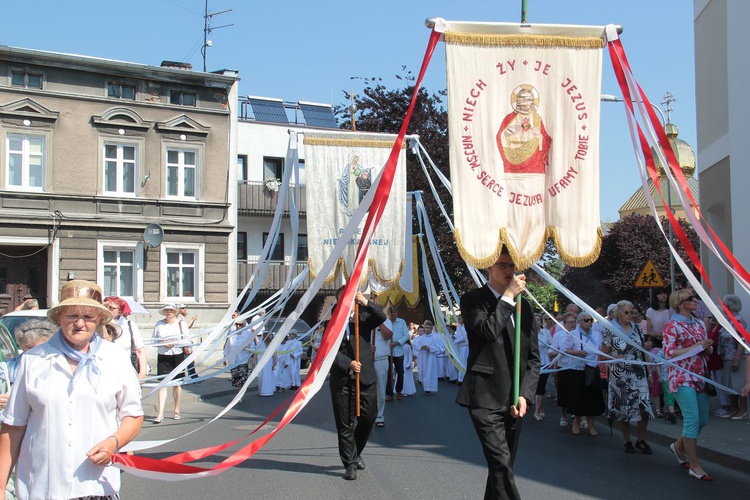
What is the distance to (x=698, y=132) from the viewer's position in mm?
16891

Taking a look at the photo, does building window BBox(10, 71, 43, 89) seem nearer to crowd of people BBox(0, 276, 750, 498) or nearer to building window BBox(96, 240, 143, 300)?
building window BBox(96, 240, 143, 300)

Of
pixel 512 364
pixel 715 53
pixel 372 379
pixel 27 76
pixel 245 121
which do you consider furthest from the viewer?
pixel 245 121

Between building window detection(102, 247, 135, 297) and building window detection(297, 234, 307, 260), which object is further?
building window detection(297, 234, 307, 260)

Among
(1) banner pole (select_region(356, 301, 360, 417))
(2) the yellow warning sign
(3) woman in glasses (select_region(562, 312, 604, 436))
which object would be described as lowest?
(3) woman in glasses (select_region(562, 312, 604, 436))

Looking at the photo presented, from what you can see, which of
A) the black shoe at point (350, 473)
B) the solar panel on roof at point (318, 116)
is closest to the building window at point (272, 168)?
the solar panel on roof at point (318, 116)

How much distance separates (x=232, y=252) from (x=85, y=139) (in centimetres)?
647

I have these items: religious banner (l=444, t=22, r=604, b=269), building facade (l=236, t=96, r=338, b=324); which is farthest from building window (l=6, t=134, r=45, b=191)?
religious banner (l=444, t=22, r=604, b=269)

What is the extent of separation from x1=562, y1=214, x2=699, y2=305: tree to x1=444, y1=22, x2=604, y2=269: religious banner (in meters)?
37.3

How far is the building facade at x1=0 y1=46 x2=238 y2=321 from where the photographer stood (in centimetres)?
2739

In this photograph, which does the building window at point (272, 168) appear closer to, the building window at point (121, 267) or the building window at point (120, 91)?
the building window at point (120, 91)

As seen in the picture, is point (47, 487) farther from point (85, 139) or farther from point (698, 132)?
point (85, 139)

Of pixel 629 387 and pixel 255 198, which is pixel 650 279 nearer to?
pixel 629 387

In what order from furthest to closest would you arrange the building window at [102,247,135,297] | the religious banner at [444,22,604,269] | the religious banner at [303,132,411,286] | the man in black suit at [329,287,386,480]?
1. the building window at [102,247,135,297]
2. the religious banner at [303,132,411,286]
3. the man in black suit at [329,287,386,480]
4. the religious banner at [444,22,604,269]

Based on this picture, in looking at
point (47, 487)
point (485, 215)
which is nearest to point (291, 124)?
point (485, 215)
